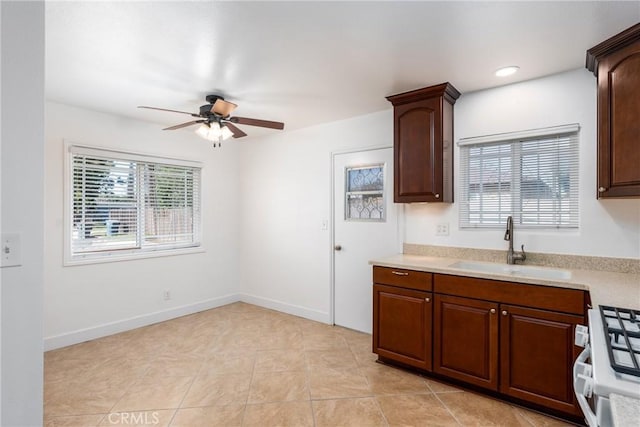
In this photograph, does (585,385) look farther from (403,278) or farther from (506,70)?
(506,70)

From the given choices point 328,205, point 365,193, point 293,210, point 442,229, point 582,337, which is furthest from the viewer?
point 293,210

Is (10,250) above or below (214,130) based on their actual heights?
below

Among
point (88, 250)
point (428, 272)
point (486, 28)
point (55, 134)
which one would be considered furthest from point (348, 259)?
point (55, 134)

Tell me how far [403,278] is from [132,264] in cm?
308

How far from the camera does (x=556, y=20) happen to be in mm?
1773

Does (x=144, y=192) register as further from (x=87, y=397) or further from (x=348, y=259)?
(x=348, y=259)

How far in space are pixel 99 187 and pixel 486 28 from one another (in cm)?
383

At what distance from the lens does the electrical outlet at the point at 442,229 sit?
2.98 metres

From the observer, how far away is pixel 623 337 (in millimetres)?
1104

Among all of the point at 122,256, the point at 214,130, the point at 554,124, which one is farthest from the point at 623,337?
the point at 122,256

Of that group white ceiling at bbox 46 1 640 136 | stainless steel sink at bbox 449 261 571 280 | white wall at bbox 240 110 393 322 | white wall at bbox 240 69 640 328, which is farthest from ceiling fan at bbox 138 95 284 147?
stainless steel sink at bbox 449 261 571 280

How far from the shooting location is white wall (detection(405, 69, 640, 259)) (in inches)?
87.7

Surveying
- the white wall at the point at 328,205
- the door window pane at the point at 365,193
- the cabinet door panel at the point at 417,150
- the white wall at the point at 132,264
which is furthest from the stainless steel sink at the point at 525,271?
the white wall at the point at 132,264

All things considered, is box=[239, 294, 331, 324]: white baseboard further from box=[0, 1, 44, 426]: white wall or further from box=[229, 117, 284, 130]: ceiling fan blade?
box=[0, 1, 44, 426]: white wall
